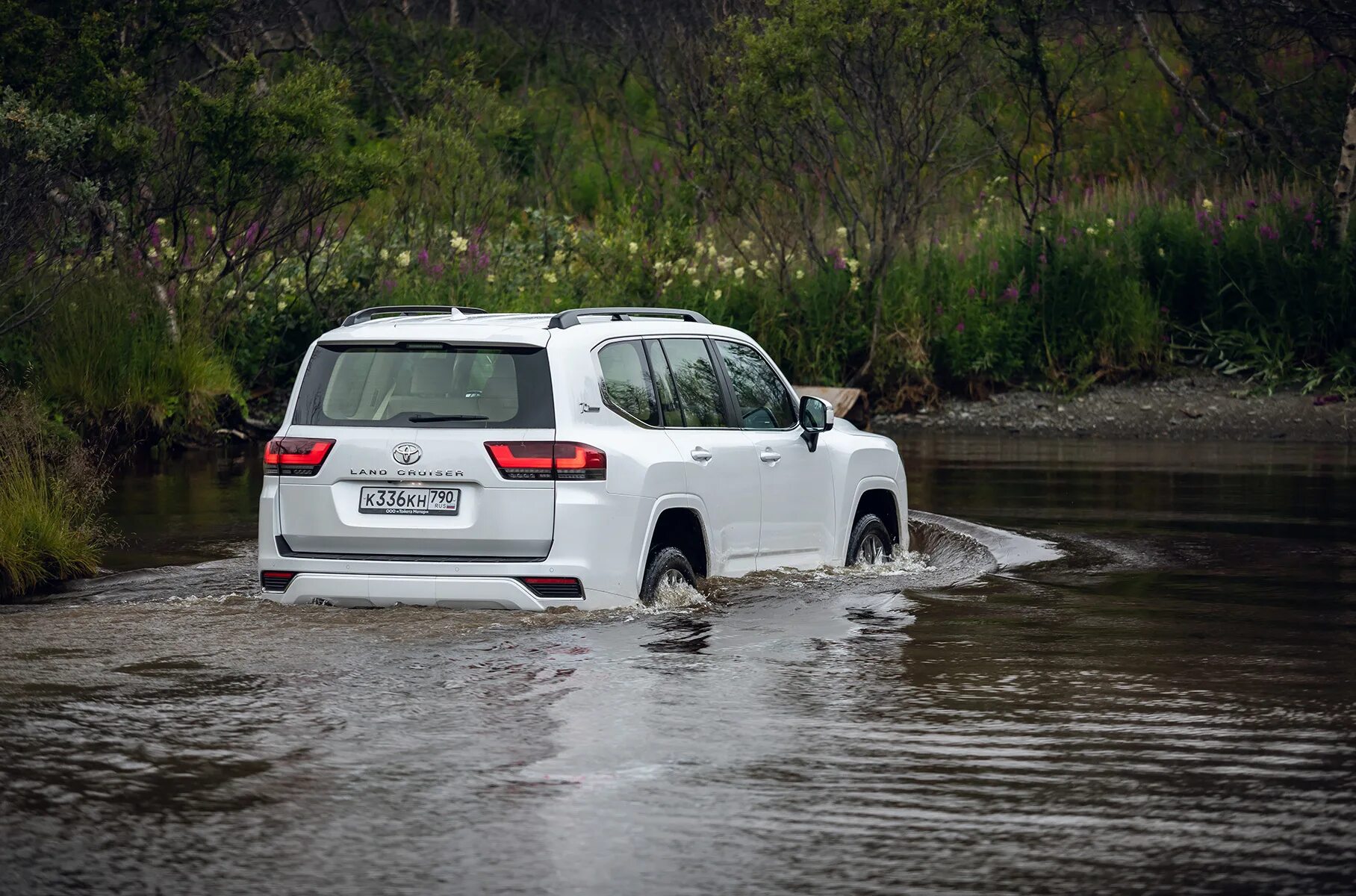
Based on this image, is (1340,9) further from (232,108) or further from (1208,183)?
(232,108)

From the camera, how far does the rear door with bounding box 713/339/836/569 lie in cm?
1097

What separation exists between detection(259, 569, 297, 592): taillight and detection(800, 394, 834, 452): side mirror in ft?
10.3

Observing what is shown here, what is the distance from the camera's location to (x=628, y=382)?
394 inches

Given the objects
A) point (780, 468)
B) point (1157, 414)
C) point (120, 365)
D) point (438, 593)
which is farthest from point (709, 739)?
point (1157, 414)

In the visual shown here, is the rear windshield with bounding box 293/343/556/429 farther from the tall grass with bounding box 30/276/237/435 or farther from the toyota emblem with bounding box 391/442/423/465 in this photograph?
the tall grass with bounding box 30/276/237/435

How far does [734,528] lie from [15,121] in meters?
8.07

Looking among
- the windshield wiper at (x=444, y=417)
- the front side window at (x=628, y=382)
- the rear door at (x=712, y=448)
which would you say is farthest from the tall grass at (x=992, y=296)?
the windshield wiper at (x=444, y=417)

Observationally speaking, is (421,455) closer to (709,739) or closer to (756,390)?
(756,390)

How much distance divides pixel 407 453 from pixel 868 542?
3.66 metres

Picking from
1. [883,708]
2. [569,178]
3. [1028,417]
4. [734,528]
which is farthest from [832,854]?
[569,178]

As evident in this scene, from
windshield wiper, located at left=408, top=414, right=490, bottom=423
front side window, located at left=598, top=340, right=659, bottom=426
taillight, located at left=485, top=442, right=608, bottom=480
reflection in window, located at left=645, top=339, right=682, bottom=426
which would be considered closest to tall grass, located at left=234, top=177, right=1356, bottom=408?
reflection in window, located at left=645, top=339, right=682, bottom=426

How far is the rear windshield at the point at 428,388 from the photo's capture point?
31.0 ft

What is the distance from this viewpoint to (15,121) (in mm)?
15852

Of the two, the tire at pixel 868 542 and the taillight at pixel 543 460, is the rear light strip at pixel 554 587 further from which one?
the tire at pixel 868 542
